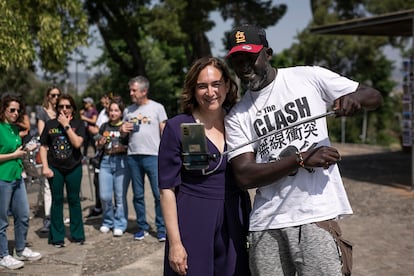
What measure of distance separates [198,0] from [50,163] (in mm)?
12264

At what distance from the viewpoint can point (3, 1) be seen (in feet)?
23.6

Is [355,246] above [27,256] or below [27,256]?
below

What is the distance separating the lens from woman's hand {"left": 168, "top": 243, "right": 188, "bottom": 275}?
2680 mm

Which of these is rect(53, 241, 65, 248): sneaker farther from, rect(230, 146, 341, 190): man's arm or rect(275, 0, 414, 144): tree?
rect(275, 0, 414, 144): tree

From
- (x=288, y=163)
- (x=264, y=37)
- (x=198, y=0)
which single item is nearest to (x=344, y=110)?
(x=288, y=163)

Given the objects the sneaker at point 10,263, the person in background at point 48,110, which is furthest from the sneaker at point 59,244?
the sneaker at point 10,263

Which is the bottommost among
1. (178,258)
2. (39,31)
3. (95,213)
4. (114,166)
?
(95,213)

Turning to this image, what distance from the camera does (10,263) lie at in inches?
213

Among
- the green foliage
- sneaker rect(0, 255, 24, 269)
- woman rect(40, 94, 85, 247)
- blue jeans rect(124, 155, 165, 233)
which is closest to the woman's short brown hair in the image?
sneaker rect(0, 255, 24, 269)

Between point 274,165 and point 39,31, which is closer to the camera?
point 274,165

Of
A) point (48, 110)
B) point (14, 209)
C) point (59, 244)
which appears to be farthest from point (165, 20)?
point (14, 209)

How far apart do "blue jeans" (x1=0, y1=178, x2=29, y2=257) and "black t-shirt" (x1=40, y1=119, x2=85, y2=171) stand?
2.14ft

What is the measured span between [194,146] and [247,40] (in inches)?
21.8

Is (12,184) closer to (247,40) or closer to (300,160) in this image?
(247,40)
